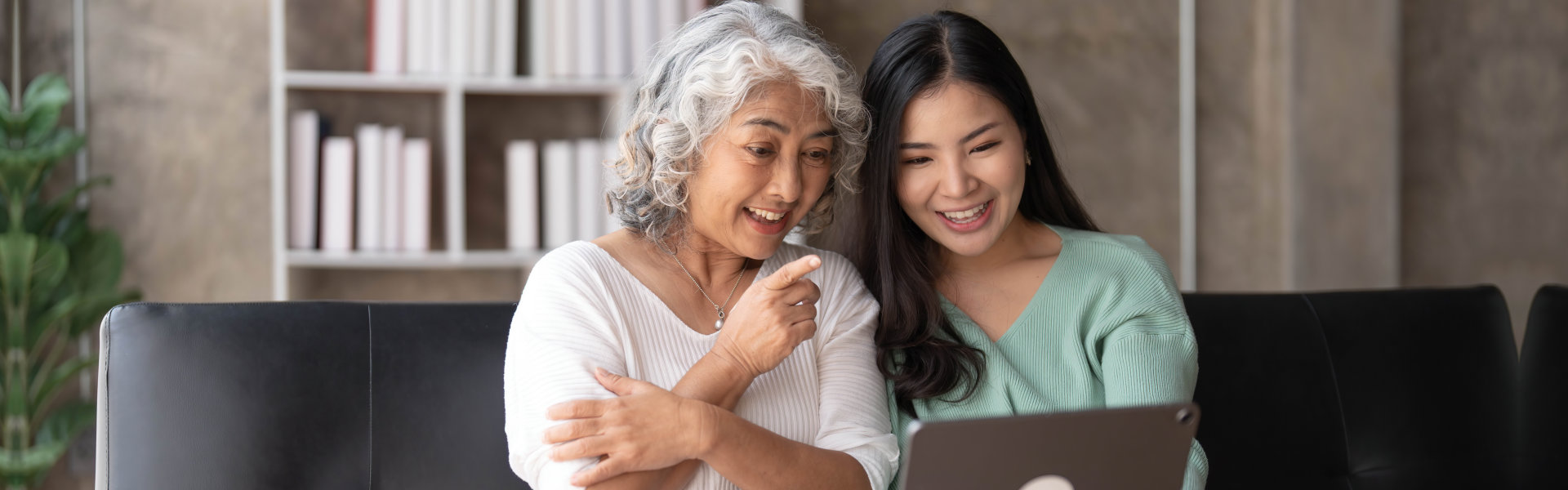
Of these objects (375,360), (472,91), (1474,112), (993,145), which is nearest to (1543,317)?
(993,145)

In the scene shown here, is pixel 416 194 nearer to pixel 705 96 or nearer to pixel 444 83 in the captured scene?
pixel 444 83

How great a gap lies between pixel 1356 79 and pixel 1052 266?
2.13 m

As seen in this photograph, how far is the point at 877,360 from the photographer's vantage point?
64.2 inches

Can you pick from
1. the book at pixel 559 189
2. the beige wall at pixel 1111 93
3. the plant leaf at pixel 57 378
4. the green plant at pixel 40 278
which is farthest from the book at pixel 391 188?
the beige wall at pixel 1111 93

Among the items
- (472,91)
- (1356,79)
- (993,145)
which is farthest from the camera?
(1356,79)

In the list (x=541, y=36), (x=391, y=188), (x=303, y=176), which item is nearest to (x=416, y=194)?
(x=391, y=188)

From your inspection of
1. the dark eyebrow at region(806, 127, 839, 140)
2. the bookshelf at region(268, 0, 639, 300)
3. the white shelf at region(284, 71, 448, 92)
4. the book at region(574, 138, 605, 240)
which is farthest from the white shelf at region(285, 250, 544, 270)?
the dark eyebrow at region(806, 127, 839, 140)

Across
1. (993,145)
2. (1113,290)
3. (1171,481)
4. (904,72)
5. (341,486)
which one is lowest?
(341,486)

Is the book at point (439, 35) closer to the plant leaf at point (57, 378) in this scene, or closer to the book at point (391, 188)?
A: the book at point (391, 188)

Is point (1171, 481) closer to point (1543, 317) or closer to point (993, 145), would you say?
point (993, 145)

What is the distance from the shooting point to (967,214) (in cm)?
157

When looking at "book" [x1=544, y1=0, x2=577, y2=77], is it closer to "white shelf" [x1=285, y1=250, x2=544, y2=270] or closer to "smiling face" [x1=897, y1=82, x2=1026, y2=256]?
"white shelf" [x1=285, y1=250, x2=544, y2=270]

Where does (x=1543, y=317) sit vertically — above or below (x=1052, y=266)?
below

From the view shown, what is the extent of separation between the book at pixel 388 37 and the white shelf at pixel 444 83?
0.03m
